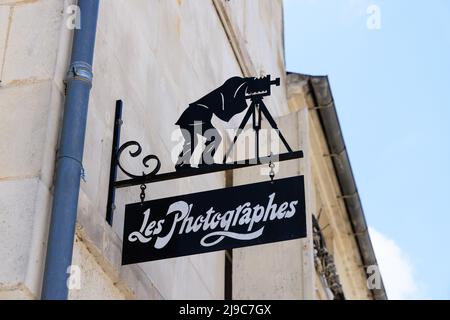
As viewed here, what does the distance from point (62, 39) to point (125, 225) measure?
3.49 feet

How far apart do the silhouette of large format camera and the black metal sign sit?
2.52 ft

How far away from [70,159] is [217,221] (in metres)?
0.86

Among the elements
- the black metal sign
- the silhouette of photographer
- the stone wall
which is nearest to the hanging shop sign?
the black metal sign

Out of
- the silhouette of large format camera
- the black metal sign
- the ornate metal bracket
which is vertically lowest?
the black metal sign

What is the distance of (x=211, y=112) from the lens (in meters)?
6.42

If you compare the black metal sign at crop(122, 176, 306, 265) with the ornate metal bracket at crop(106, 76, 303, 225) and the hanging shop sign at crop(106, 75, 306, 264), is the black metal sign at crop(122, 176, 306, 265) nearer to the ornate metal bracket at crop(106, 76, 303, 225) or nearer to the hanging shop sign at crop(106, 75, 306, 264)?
the hanging shop sign at crop(106, 75, 306, 264)

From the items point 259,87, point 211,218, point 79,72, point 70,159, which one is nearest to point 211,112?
point 259,87

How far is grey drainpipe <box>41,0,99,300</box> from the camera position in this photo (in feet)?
16.3

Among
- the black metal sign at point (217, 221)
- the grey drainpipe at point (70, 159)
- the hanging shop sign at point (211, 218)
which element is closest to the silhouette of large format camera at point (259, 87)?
the hanging shop sign at point (211, 218)

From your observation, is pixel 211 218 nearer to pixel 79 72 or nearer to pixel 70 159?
pixel 70 159

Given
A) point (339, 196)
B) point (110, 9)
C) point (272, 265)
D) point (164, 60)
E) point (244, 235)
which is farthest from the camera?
point (339, 196)

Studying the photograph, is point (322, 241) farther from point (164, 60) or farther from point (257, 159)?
point (257, 159)
